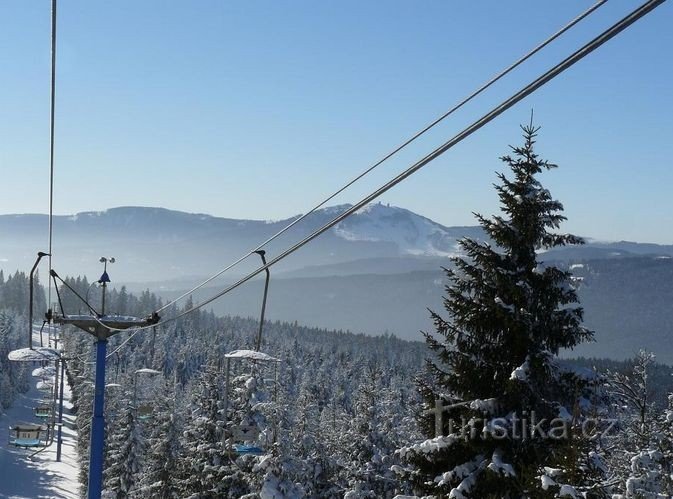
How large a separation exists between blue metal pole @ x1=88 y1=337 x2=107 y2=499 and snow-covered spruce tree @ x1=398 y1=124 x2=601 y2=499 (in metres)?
6.98

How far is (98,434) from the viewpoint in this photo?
16.2 meters

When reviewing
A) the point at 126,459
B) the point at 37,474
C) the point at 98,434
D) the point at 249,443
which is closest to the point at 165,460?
the point at 126,459

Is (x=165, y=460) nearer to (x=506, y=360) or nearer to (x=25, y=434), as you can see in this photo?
(x=25, y=434)

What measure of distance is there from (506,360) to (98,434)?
9.41 m

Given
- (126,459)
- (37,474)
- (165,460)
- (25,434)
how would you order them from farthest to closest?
(37,474), (126,459), (165,460), (25,434)

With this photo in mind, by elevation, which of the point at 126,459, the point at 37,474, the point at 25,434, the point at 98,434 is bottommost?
the point at 37,474

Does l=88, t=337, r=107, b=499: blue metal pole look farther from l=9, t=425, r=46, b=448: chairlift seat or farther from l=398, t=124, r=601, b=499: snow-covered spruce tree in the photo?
l=9, t=425, r=46, b=448: chairlift seat

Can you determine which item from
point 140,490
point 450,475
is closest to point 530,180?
point 450,475

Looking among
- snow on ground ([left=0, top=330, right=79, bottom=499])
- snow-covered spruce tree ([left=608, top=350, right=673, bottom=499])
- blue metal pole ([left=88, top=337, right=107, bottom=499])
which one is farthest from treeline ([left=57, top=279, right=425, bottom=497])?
snow on ground ([left=0, top=330, right=79, bottom=499])

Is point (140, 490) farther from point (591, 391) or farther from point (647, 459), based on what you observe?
point (591, 391)

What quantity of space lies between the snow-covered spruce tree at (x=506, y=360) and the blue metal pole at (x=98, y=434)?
698 cm

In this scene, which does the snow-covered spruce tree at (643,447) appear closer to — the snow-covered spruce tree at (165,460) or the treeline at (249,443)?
the treeline at (249,443)

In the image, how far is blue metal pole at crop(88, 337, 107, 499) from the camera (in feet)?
51.5

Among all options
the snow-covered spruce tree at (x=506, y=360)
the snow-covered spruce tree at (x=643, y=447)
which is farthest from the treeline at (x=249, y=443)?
the snow-covered spruce tree at (x=643, y=447)
